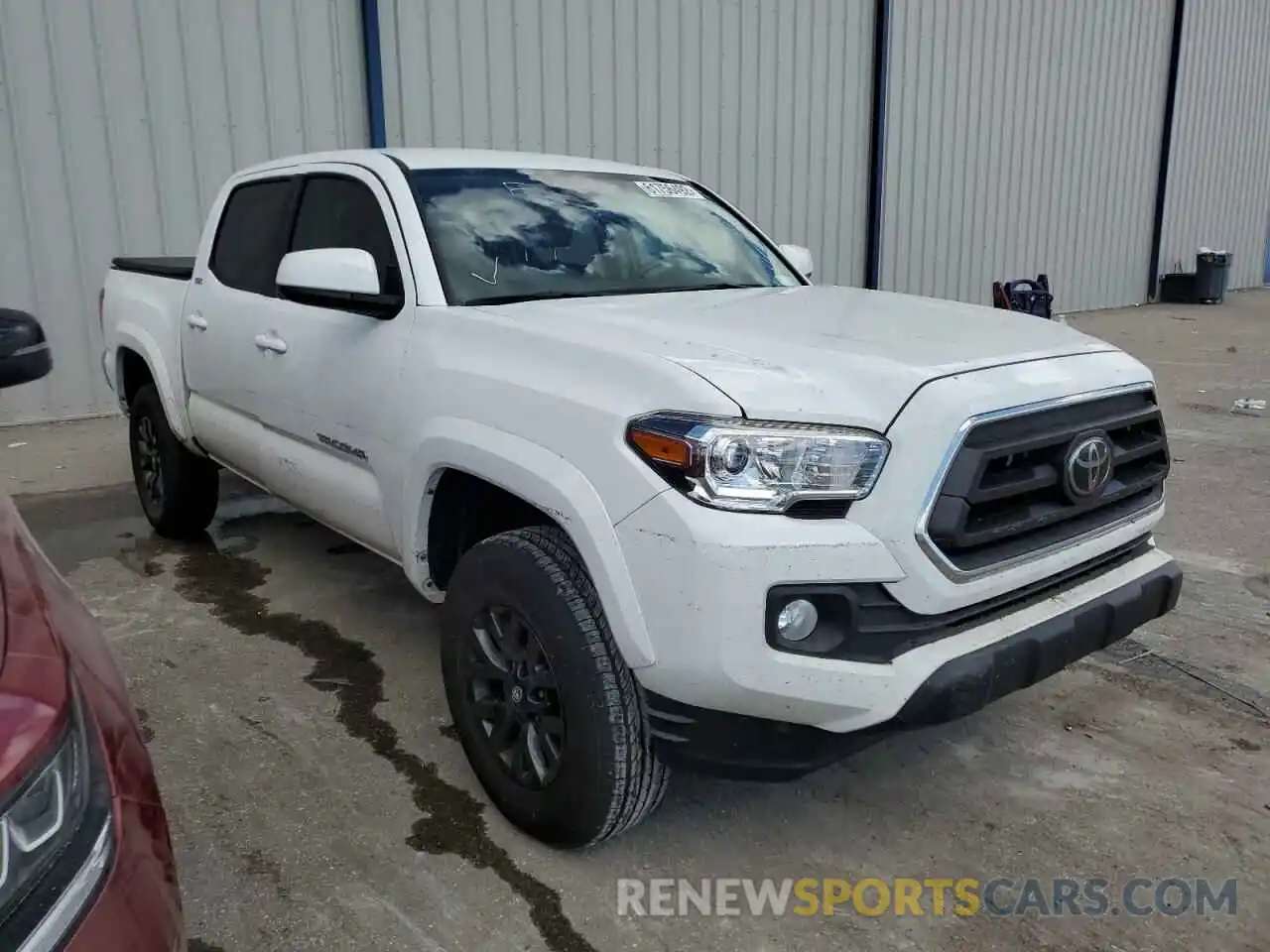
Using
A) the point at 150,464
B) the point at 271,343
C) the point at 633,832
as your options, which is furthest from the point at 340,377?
the point at 150,464

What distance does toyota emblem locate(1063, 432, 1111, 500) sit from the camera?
250 cm

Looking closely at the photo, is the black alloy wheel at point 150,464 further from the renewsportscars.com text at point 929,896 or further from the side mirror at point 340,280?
the renewsportscars.com text at point 929,896

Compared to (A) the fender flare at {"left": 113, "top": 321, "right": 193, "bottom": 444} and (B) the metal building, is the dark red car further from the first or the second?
(B) the metal building

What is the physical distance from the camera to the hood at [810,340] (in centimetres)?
227

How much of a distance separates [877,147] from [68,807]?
1218 centimetres

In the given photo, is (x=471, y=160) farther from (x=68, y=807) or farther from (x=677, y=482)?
(x=68, y=807)

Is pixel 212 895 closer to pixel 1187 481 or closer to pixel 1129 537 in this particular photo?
pixel 1129 537

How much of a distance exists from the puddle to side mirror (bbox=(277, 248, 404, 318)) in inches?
51.2

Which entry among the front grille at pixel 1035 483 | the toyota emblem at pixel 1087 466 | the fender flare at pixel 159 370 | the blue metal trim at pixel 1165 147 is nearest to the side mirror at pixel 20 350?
the front grille at pixel 1035 483

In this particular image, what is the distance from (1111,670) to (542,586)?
2350 millimetres

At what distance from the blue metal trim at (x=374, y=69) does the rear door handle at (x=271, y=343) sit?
5169 millimetres

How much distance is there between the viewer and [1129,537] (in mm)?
2801

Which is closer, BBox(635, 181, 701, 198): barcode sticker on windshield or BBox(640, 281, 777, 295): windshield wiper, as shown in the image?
BBox(640, 281, 777, 295): windshield wiper

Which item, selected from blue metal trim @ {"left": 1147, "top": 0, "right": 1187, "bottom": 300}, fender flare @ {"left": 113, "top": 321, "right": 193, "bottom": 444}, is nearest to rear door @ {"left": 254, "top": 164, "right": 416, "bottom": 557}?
fender flare @ {"left": 113, "top": 321, "right": 193, "bottom": 444}
